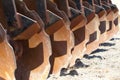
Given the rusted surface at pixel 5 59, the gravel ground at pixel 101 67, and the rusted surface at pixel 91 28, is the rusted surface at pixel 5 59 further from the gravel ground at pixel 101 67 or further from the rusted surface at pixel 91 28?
the rusted surface at pixel 91 28

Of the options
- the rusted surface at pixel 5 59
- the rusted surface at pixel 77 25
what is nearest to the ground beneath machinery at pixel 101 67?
the rusted surface at pixel 77 25

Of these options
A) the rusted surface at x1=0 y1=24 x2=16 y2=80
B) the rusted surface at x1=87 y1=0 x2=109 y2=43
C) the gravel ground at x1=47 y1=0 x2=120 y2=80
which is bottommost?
the gravel ground at x1=47 y1=0 x2=120 y2=80

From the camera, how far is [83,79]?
20.1 ft

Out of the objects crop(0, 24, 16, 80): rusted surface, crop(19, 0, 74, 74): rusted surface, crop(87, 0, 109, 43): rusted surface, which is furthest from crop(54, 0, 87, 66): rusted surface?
crop(0, 24, 16, 80): rusted surface

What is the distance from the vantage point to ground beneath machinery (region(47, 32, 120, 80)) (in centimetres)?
630

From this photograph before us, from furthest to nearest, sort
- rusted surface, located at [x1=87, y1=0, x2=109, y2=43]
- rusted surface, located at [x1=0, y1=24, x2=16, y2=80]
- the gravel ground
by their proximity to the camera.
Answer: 1. rusted surface, located at [x1=87, y1=0, x2=109, y2=43]
2. the gravel ground
3. rusted surface, located at [x1=0, y1=24, x2=16, y2=80]

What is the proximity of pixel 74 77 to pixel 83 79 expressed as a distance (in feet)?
0.57

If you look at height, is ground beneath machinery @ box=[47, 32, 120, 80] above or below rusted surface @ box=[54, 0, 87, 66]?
below

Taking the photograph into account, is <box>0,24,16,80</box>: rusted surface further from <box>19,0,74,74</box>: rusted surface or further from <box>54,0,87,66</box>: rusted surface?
<box>54,0,87,66</box>: rusted surface

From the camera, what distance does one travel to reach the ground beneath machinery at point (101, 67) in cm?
630

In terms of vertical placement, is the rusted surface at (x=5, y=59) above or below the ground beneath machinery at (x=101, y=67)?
above

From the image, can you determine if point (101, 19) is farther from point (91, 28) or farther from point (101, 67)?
point (101, 67)

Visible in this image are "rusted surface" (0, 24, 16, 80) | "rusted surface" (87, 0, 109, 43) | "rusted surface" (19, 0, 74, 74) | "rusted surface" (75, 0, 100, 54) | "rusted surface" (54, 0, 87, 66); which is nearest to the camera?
"rusted surface" (0, 24, 16, 80)

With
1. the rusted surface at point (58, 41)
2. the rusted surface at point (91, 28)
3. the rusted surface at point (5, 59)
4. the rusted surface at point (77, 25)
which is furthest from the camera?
the rusted surface at point (91, 28)
